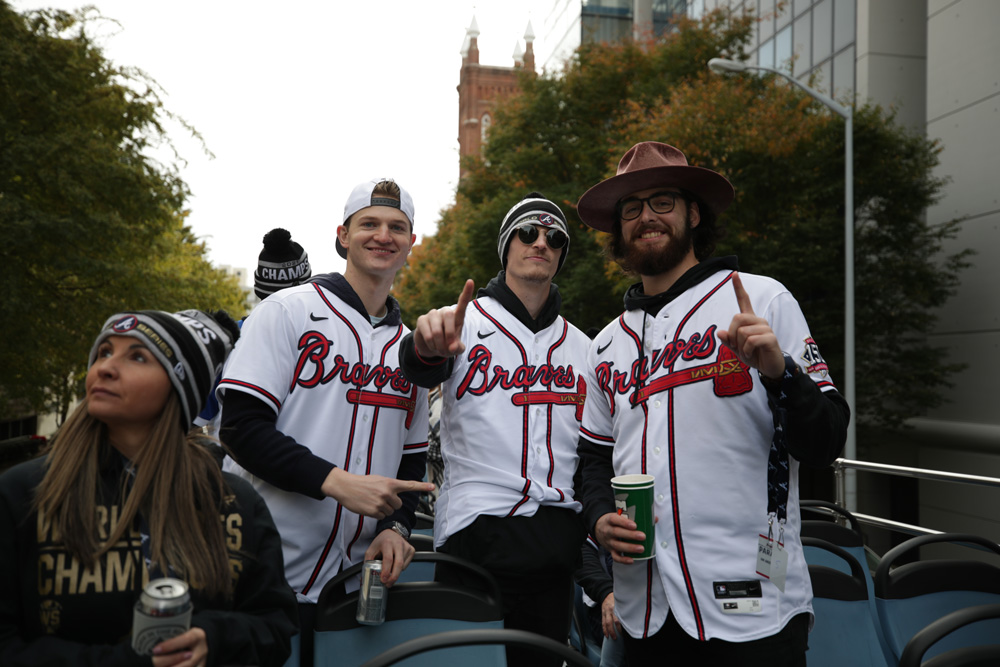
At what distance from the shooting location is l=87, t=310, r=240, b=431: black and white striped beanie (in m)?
2.04

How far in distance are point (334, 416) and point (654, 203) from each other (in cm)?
140

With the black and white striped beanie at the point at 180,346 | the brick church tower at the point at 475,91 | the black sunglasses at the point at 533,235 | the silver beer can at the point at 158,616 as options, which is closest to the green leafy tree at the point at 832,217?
the black sunglasses at the point at 533,235

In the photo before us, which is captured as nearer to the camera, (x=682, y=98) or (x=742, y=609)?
(x=742, y=609)

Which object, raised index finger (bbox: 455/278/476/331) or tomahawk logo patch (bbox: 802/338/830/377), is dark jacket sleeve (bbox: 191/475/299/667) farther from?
tomahawk logo patch (bbox: 802/338/830/377)

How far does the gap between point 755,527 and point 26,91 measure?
12619 millimetres

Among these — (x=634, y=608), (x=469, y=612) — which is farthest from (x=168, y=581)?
(x=634, y=608)

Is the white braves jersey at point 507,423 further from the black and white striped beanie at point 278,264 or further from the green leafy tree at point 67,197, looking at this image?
the green leafy tree at point 67,197

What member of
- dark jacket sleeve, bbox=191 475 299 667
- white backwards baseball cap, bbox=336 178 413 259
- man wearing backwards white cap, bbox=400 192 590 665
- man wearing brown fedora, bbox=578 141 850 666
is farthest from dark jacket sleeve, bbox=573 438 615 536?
white backwards baseball cap, bbox=336 178 413 259

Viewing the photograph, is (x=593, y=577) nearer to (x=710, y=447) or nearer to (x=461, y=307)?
(x=710, y=447)

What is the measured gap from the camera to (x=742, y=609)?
2.26m

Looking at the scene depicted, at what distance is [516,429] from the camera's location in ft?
10.3

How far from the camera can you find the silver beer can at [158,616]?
1.59 metres

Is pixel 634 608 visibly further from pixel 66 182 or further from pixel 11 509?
pixel 66 182

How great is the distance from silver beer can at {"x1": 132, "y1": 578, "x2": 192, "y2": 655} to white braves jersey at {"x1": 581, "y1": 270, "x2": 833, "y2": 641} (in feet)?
4.59
